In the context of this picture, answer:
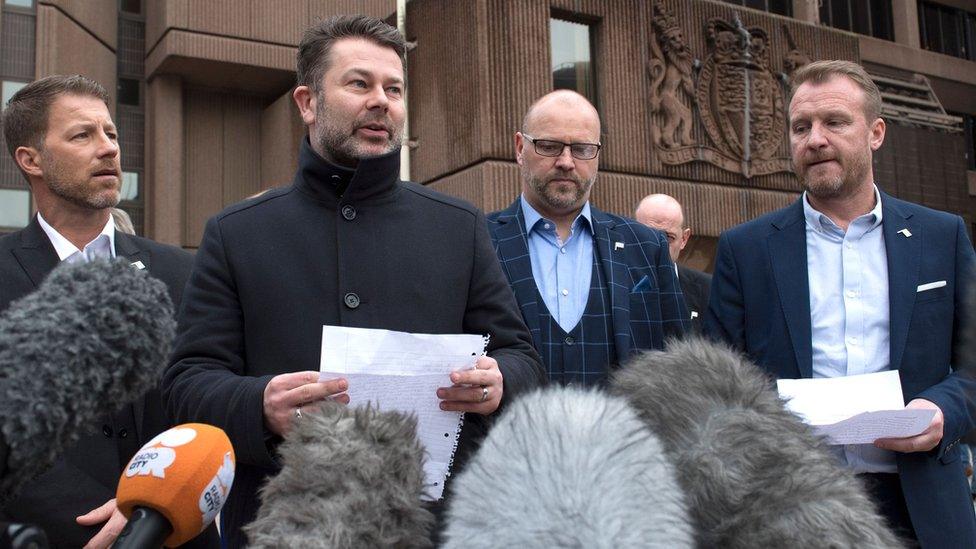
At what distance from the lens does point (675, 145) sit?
12.0 meters

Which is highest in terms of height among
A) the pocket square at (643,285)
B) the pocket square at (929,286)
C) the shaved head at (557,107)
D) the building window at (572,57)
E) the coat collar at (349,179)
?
the building window at (572,57)

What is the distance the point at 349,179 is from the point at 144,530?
1141mm

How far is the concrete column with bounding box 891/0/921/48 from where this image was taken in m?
18.1

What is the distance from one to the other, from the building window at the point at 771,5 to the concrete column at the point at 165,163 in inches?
371

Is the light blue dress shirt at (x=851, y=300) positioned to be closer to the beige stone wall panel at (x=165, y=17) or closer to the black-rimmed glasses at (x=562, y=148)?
the black-rimmed glasses at (x=562, y=148)

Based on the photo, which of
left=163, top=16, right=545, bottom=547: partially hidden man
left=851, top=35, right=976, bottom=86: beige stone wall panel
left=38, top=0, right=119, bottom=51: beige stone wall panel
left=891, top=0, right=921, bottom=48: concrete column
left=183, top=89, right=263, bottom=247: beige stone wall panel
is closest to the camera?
left=163, top=16, right=545, bottom=547: partially hidden man


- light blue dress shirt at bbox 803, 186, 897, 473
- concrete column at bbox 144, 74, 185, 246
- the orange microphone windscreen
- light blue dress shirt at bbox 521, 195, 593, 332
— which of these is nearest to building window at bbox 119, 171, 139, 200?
concrete column at bbox 144, 74, 185, 246

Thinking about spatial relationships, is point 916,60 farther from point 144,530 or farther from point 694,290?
point 144,530

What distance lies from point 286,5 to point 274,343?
41.0 feet

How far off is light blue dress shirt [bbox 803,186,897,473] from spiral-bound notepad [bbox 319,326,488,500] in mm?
1335

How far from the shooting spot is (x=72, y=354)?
0.86 meters

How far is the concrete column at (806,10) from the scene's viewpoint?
1598cm

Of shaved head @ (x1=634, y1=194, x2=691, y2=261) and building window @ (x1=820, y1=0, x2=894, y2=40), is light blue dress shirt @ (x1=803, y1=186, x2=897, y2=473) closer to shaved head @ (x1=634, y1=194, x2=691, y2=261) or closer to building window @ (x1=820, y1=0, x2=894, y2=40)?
shaved head @ (x1=634, y1=194, x2=691, y2=261)

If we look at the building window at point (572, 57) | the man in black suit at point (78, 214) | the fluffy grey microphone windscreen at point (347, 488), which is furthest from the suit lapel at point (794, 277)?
the building window at point (572, 57)
